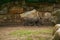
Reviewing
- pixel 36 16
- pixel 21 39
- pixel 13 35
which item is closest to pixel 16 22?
pixel 36 16

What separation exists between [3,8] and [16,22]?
2.79 m

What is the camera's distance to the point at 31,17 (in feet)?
32.1

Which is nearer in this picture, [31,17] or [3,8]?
[31,17]

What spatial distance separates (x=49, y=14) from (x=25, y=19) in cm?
192

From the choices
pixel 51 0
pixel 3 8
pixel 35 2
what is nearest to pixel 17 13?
pixel 3 8

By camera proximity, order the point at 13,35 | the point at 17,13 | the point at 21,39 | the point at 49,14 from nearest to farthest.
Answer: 1. the point at 21,39
2. the point at 13,35
3. the point at 49,14
4. the point at 17,13

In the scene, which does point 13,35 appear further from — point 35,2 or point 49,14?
point 35,2

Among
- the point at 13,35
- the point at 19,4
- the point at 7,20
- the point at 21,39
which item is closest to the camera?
the point at 21,39

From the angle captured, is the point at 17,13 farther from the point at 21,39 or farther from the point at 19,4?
the point at 21,39

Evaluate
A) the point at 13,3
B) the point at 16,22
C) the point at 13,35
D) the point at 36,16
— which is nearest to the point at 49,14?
the point at 36,16

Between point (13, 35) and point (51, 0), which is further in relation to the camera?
point (51, 0)

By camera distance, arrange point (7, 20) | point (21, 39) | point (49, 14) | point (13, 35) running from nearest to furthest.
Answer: point (21, 39) < point (13, 35) < point (7, 20) < point (49, 14)

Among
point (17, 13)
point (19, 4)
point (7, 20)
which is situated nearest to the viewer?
point (7, 20)

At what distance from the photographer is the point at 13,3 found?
1329 centimetres
